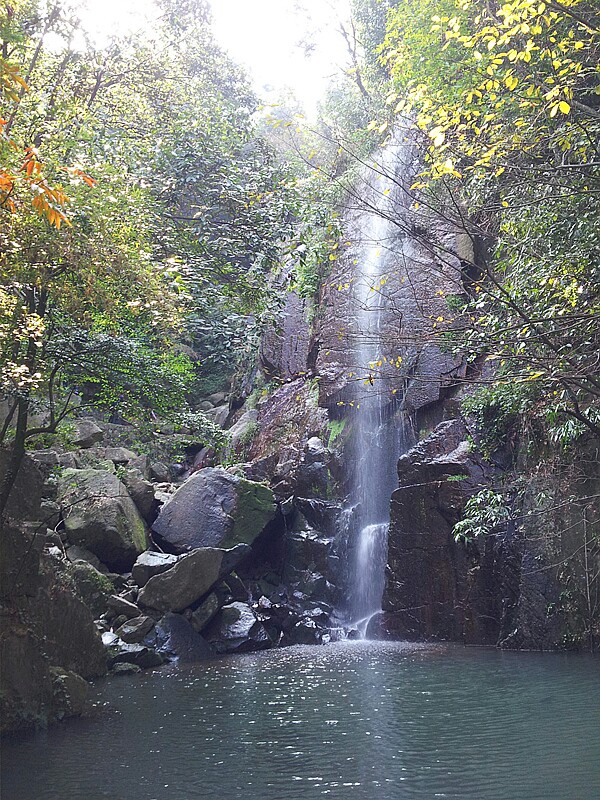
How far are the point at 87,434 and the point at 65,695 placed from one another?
1237cm

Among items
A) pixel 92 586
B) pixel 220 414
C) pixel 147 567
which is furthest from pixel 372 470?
pixel 220 414

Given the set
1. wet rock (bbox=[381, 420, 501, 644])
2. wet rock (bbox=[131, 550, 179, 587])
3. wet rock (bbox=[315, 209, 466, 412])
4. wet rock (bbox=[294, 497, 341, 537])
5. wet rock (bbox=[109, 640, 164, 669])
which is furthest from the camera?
wet rock (bbox=[294, 497, 341, 537])

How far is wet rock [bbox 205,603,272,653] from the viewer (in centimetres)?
1359

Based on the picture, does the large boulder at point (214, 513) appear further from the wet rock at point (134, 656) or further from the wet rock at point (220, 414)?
the wet rock at point (220, 414)

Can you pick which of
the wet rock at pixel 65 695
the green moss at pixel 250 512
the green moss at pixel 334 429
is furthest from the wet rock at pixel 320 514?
the wet rock at pixel 65 695

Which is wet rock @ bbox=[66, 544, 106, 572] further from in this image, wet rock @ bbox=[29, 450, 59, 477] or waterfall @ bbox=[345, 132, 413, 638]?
waterfall @ bbox=[345, 132, 413, 638]

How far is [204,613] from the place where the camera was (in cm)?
1382

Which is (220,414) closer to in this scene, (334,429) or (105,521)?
(334,429)

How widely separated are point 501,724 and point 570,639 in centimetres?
509

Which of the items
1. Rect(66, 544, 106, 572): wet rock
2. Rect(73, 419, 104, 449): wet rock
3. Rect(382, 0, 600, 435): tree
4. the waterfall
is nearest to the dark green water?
Rect(382, 0, 600, 435): tree

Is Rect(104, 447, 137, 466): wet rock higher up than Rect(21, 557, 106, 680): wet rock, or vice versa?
Rect(104, 447, 137, 466): wet rock

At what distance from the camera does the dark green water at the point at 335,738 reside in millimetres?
5863

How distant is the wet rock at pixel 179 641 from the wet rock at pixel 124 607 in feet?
1.64

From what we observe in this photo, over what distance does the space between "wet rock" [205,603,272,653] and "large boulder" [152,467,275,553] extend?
5.23 feet
